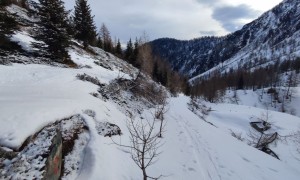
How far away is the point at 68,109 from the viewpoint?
932cm

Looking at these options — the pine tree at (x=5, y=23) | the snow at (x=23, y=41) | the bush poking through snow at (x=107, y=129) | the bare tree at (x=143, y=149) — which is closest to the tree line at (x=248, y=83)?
the snow at (x=23, y=41)

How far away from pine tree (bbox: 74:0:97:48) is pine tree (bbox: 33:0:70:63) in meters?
13.4

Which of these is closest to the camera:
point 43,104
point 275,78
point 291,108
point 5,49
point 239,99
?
point 43,104

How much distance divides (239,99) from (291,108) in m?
20.3

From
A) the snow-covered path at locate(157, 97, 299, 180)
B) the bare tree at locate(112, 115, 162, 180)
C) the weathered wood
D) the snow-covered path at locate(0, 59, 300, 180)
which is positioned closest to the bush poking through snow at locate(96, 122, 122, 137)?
the snow-covered path at locate(0, 59, 300, 180)

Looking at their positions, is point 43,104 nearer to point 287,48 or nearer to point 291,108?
point 291,108

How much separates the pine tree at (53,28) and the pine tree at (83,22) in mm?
13373

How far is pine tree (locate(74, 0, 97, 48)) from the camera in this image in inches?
1410

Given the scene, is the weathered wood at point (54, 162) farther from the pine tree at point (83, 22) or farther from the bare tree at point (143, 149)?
the pine tree at point (83, 22)

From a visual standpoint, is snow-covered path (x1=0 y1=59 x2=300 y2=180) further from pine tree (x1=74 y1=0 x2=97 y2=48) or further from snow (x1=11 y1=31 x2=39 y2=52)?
pine tree (x1=74 y1=0 x2=97 y2=48)

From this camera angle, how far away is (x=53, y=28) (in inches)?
867

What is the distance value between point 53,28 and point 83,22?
597 inches

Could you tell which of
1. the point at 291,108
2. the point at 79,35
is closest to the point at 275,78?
the point at 291,108

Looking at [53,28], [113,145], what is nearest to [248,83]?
[53,28]
